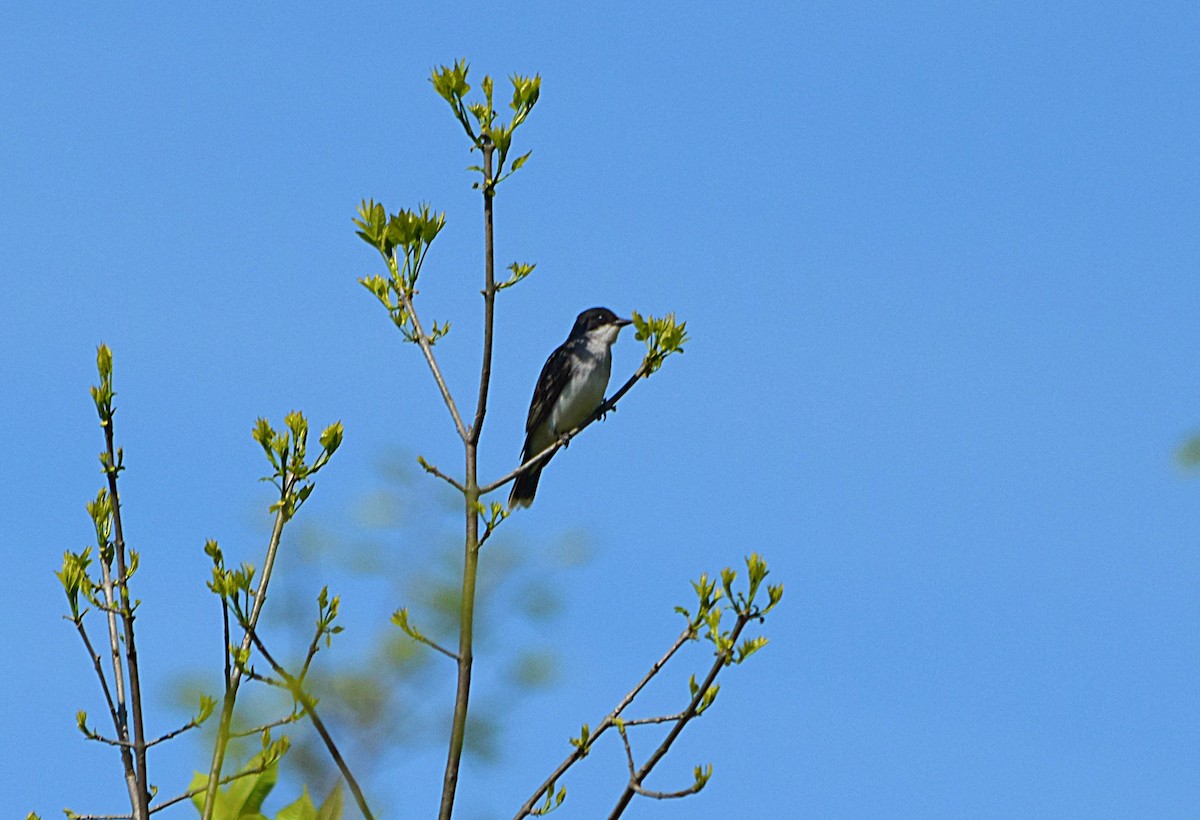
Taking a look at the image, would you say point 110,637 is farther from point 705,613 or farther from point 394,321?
point 705,613

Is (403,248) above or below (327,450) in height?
above

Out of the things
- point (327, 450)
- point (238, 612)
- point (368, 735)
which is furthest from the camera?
point (368, 735)

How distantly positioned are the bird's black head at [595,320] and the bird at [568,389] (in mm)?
19

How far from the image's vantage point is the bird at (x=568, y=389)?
1361 cm

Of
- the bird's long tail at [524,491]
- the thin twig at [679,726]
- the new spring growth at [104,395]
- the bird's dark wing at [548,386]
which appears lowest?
the thin twig at [679,726]

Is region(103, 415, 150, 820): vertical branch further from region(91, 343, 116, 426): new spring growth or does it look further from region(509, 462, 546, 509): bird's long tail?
region(509, 462, 546, 509): bird's long tail

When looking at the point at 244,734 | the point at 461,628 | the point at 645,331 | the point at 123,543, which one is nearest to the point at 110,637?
the point at 123,543

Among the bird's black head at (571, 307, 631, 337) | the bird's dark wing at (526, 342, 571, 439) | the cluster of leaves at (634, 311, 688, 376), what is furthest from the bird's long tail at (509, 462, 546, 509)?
the cluster of leaves at (634, 311, 688, 376)

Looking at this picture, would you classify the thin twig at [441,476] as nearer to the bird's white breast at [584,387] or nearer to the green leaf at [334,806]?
the green leaf at [334,806]

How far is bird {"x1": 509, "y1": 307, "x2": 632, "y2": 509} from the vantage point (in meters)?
13.6

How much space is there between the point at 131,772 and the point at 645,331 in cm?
226

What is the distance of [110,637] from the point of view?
449 centimetres

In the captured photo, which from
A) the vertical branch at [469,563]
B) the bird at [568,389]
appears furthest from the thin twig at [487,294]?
the bird at [568,389]

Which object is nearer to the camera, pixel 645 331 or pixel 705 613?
pixel 705 613
